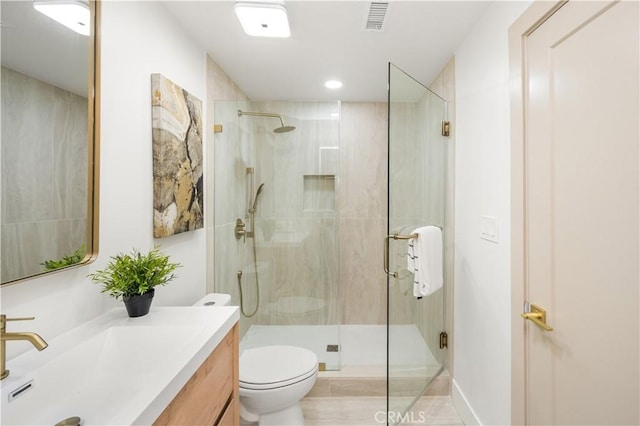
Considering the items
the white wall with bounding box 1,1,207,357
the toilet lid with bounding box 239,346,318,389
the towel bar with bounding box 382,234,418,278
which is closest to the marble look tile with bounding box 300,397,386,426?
the toilet lid with bounding box 239,346,318,389

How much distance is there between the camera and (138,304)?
1125 millimetres

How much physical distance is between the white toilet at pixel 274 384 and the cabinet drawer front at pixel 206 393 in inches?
16.3

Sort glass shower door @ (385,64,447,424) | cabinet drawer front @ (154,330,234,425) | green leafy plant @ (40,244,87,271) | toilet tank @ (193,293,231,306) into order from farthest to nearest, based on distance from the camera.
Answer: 1. toilet tank @ (193,293,231,306)
2. glass shower door @ (385,64,447,424)
3. green leafy plant @ (40,244,87,271)
4. cabinet drawer front @ (154,330,234,425)

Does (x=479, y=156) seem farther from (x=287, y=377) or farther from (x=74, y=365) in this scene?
(x=74, y=365)

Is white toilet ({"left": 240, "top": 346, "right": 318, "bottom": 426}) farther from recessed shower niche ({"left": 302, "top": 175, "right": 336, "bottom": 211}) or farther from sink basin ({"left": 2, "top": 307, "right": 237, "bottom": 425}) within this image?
recessed shower niche ({"left": 302, "top": 175, "right": 336, "bottom": 211})

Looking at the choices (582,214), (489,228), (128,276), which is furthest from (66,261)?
(489,228)

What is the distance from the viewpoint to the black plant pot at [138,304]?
1111 mm

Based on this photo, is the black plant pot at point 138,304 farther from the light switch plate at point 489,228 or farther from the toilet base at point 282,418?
the light switch plate at point 489,228

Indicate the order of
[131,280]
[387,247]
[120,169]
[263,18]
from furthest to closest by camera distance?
[387,247] < [263,18] < [120,169] < [131,280]

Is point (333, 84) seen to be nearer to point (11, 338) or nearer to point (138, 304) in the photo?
point (138, 304)

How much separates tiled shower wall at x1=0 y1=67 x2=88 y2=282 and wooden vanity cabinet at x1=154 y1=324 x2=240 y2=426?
580 mm

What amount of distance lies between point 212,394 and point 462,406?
1.62 m

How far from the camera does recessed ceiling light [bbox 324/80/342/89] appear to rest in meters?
2.54

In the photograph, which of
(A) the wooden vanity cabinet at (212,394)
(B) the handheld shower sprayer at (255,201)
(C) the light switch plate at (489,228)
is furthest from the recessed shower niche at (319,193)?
(A) the wooden vanity cabinet at (212,394)
